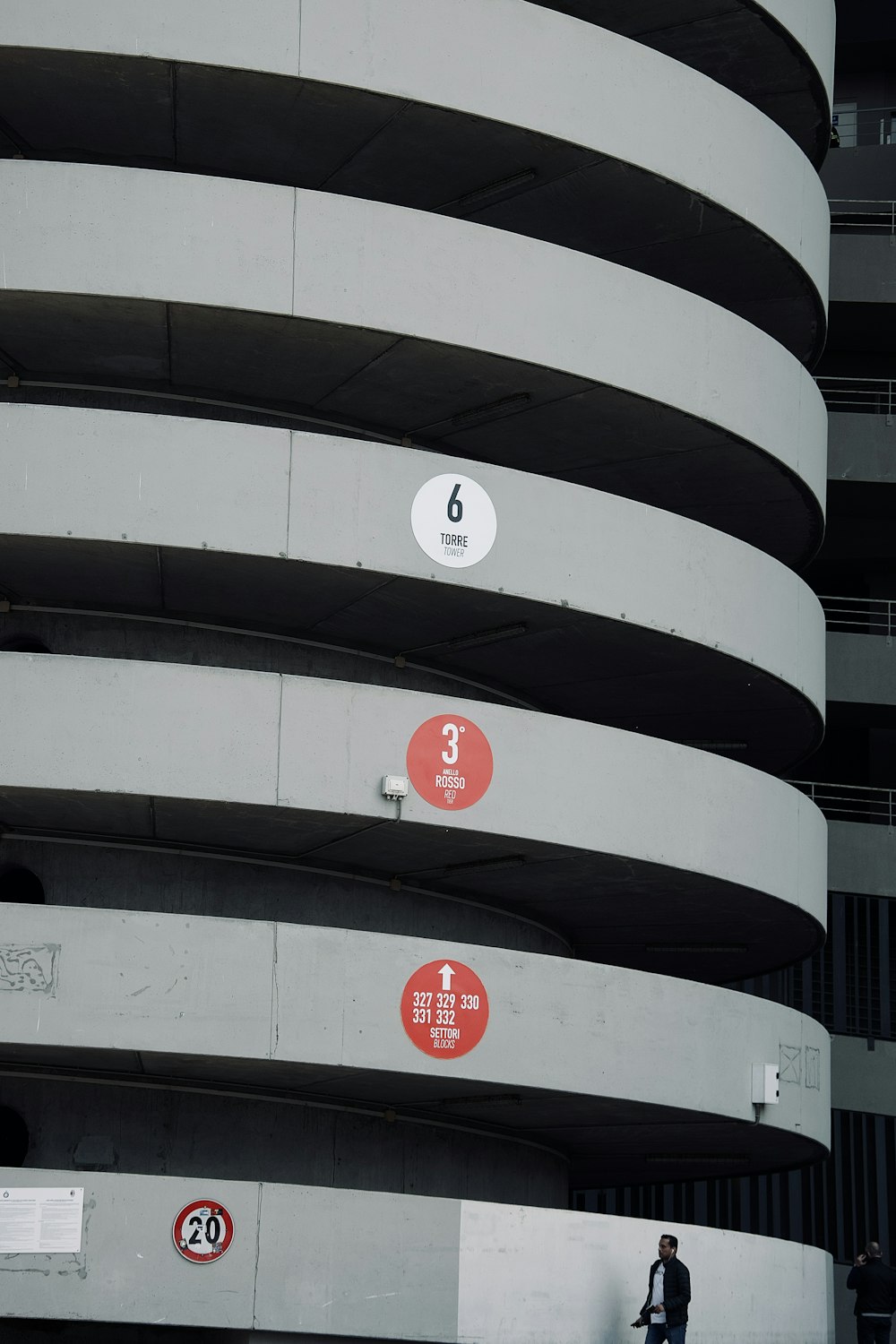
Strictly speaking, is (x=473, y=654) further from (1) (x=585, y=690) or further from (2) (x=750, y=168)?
(2) (x=750, y=168)

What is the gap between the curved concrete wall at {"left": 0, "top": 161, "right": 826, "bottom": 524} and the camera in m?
18.8

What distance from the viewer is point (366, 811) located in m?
18.0

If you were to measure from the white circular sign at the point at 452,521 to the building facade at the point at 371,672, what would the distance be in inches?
1.8

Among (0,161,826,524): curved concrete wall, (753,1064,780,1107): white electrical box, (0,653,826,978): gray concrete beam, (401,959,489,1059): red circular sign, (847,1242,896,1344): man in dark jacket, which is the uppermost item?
(0,161,826,524): curved concrete wall

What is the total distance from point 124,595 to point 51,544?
1.78m

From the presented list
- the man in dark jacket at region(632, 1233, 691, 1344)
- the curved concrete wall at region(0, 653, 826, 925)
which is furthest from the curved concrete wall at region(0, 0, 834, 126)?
the man in dark jacket at region(632, 1233, 691, 1344)

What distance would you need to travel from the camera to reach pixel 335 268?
19.2m

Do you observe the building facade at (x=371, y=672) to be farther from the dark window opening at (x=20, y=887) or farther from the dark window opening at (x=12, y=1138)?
the dark window opening at (x=20, y=887)

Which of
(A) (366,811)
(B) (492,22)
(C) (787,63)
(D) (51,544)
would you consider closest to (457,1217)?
(A) (366,811)

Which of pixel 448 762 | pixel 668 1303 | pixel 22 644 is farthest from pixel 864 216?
pixel 668 1303

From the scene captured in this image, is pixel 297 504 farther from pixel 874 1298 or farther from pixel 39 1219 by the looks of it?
pixel 874 1298

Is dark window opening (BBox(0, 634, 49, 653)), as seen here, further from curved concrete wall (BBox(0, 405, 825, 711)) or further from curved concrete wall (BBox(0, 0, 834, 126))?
curved concrete wall (BBox(0, 0, 834, 126))

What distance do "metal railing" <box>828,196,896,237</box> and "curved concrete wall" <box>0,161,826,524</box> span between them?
11976 mm

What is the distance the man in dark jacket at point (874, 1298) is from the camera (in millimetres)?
19531
